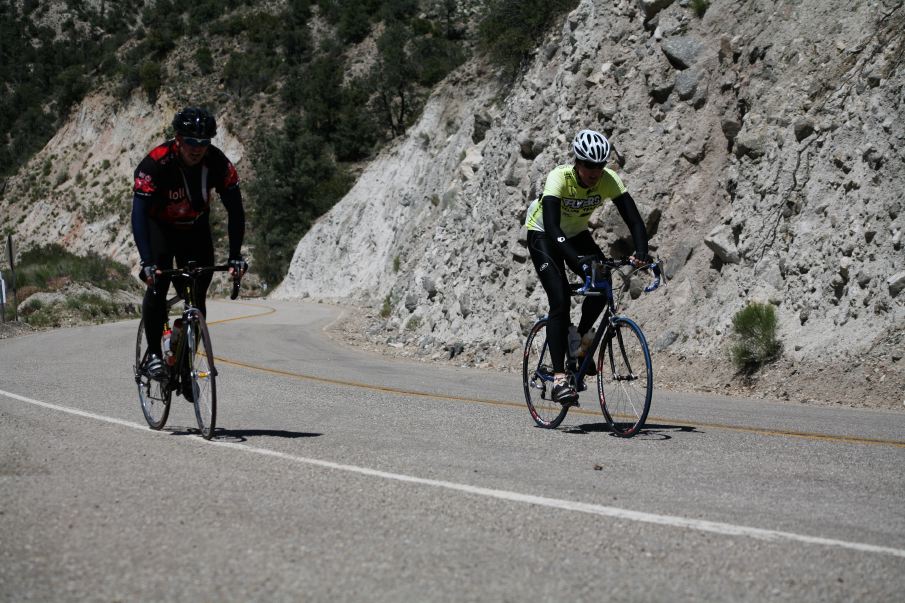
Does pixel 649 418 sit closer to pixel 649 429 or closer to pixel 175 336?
pixel 649 429

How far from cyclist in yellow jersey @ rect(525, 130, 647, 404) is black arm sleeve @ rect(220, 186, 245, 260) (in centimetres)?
249

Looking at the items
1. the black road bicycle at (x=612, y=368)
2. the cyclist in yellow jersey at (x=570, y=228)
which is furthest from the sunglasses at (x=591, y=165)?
the black road bicycle at (x=612, y=368)

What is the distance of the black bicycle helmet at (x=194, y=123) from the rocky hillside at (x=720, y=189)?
7637mm

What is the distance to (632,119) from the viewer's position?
18250 mm

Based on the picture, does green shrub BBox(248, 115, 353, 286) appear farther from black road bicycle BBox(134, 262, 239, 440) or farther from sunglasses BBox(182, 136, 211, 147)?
sunglasses BBox(182, 136, 211, 147)

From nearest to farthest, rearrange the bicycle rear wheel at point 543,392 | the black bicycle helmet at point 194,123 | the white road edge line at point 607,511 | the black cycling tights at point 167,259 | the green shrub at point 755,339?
the white road edge line at point 607,511, the black bicycle helmet at point 194,123, the black cycling tights at point 167,259, the bicycle rear wheel at point 543,392, the green shrub at point 755,339

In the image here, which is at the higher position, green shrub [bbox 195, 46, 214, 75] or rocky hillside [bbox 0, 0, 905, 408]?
green shrub [bbox 195, 46, 214, 75]

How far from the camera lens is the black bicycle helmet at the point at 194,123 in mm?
6992

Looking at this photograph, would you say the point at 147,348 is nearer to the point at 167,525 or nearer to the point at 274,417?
the point at 274,417

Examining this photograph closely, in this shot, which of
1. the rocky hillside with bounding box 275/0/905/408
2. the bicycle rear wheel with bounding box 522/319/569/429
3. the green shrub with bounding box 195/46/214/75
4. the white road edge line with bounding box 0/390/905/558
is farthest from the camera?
the green shrub with bounding box 195/46/214/75

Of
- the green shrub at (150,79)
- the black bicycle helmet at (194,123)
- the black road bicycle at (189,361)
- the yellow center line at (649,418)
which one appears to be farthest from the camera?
the green shrub at (150,79)

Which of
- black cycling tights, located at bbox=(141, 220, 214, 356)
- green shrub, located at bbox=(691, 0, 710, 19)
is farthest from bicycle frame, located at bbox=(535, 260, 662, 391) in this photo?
green shrub, located at bbox=(691, 0, 710, 19)

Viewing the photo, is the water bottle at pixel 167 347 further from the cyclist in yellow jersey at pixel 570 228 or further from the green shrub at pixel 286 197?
the green shrub at pixel 286 197

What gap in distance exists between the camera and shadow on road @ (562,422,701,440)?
7.39 meters
